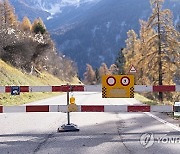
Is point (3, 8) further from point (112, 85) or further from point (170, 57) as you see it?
point (112, 85)

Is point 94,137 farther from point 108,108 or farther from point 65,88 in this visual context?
point 65,88

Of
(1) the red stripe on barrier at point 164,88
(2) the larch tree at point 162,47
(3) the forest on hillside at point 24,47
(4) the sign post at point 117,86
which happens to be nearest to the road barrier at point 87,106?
(1) the red stripe on barrier at point 164,88

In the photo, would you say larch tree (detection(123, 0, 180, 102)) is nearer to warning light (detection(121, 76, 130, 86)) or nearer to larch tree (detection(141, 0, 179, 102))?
larch tree (detection(141, 0, 179, 102))

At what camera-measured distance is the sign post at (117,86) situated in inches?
424

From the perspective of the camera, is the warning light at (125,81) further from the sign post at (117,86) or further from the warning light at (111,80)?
the warning light at (111,80)

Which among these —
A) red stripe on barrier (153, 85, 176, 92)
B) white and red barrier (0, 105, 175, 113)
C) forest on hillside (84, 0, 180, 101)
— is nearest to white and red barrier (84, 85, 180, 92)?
red stripe on barrier (153, 85, 176, 92)

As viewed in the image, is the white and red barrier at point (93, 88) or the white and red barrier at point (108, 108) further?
the white and red barrier at point (108, 108)

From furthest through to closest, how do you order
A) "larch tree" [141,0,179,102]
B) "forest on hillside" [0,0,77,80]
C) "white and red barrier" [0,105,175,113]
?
"forest on hillside" [0,0,77,80]
"larch tree" [141,0,179,102]
"white and red barrier" [0,105,175,113]

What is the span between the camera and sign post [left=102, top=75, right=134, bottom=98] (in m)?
10.8

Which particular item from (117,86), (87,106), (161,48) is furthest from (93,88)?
(161,48)

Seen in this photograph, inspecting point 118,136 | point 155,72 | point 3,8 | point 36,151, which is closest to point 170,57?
point 155,72

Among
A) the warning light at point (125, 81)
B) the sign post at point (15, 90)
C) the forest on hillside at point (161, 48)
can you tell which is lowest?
the sign post at point (15, 90)

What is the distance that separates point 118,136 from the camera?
986cm

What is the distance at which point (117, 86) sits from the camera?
1081 cm
